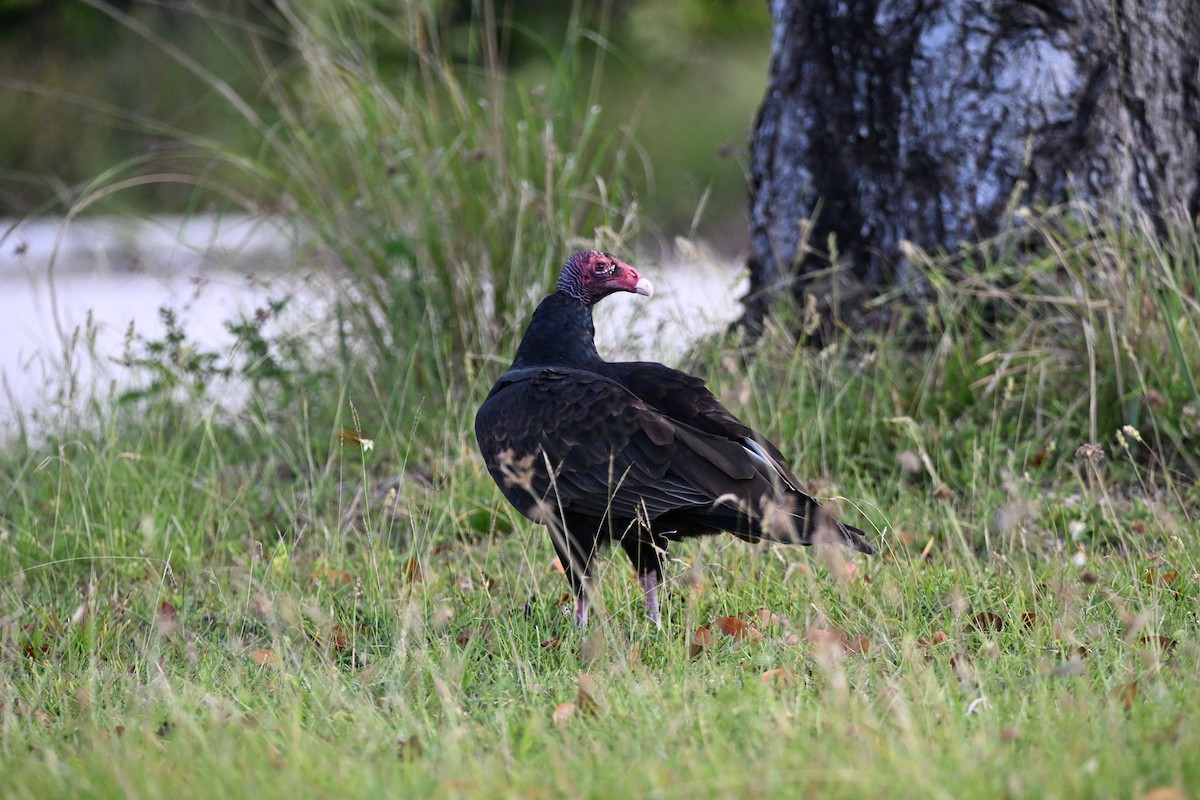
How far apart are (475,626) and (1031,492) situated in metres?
1.69

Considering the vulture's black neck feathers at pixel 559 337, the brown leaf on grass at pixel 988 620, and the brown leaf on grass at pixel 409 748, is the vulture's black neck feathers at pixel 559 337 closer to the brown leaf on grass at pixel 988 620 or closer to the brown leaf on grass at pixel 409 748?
the brown leaf on grass at pixel 988 620

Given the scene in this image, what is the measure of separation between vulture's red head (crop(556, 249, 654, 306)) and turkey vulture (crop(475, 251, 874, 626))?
0.31 metres

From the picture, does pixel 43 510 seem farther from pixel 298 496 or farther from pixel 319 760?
pixel 319 760

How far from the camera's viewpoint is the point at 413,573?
11.3 ft

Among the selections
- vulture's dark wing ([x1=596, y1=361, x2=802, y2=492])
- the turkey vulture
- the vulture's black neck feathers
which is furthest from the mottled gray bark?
the turkey vulture

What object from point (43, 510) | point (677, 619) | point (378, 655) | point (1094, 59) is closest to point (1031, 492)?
point (677, 619)

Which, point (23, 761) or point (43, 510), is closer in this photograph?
point (23, 761)

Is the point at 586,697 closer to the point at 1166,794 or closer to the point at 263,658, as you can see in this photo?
the point at 263,658

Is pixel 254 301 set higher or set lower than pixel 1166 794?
higher

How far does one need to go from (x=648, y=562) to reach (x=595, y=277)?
847 mm

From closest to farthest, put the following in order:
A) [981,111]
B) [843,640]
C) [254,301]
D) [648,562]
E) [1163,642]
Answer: [1163,642] → [843,640] → [648,562] → [981,111] → [254,301]

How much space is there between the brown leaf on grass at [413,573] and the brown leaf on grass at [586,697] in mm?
943

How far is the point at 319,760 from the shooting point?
2.03m

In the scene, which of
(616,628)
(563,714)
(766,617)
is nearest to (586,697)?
(563,714)
